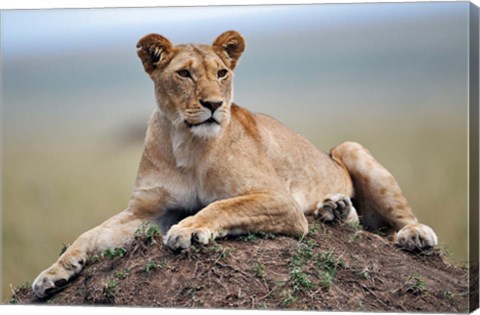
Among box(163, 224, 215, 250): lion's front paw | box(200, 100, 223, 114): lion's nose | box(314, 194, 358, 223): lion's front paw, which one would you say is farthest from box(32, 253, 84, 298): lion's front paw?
→ box(314, 194, 358, 223): lion's front paw

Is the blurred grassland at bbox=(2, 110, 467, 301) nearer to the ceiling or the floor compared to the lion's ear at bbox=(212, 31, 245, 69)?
nearer to the floor

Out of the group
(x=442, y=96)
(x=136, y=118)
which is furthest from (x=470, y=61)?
(x=136, y=118)

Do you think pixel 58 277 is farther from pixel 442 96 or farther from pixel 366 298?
pixel 442 96

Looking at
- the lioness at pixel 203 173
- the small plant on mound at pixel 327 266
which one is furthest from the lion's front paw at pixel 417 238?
the small plant on mound at pixel 327 266

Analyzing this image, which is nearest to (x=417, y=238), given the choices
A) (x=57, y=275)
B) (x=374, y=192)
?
(x=374, y=192)

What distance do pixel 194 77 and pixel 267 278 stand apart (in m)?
1.08

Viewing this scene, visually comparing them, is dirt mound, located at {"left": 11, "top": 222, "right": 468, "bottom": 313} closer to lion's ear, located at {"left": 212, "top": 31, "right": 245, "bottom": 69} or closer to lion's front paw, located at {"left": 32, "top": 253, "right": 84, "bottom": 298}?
lion's front paw, located at {"left": 32, "top": 253, "right": 84, "bottom": 298}

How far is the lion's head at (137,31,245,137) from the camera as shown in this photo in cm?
575

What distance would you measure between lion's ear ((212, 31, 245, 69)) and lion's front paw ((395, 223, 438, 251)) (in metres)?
1.27

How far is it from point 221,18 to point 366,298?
1649 mm

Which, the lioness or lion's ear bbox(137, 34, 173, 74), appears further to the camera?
lion's ear bbox(137, 34, 173, 74)

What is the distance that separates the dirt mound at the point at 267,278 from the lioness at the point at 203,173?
0.10 meters

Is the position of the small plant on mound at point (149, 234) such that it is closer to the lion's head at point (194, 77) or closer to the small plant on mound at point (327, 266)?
the lion's head at point (194, 77)

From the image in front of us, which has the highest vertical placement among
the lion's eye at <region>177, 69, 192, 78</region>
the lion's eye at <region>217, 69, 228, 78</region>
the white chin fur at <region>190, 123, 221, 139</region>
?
the lion's eye at <region>177, 69, 192, 78</region>
